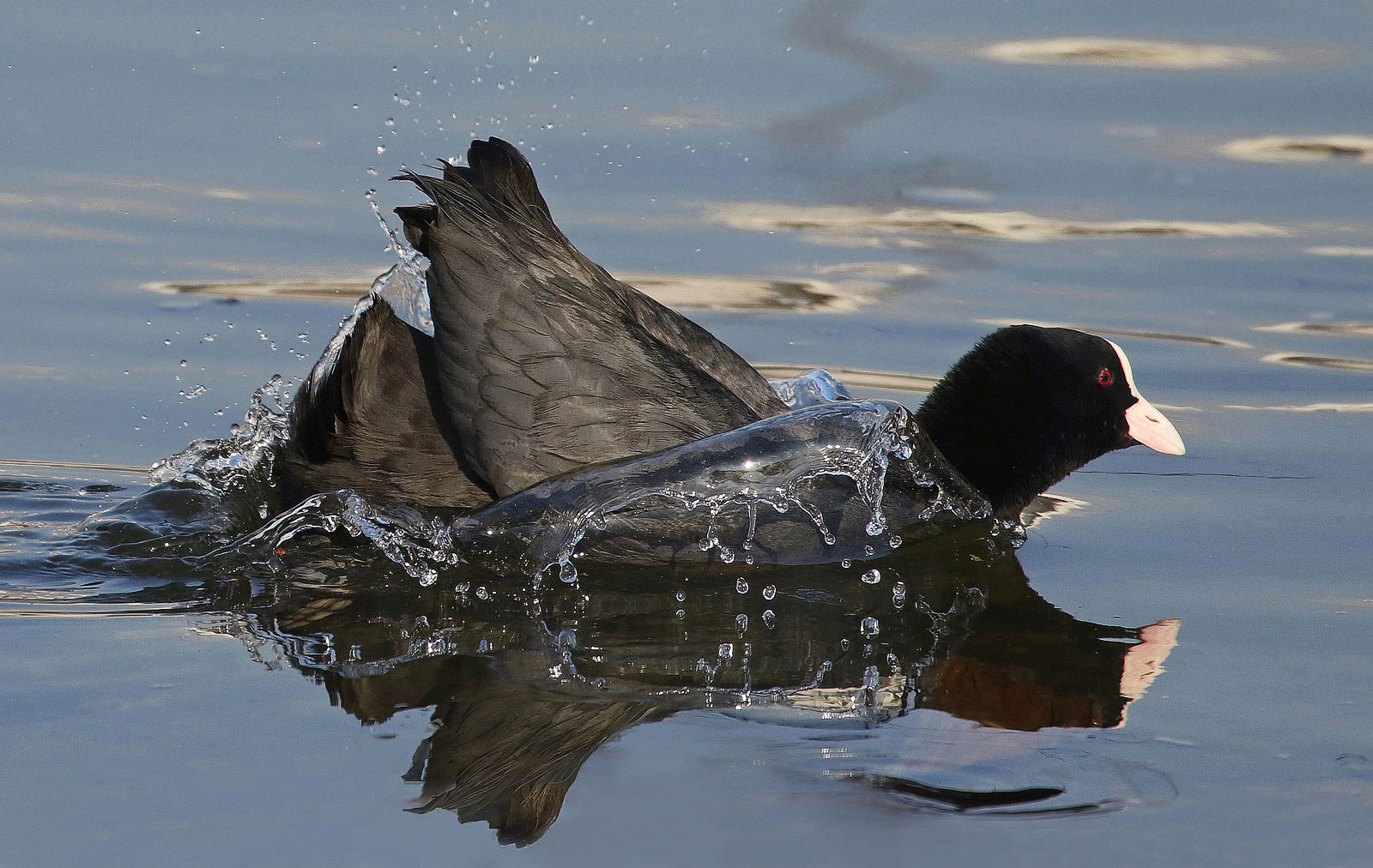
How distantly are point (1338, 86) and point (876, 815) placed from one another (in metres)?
5.48

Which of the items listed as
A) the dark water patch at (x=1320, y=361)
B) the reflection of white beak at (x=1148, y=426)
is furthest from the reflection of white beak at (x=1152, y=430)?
the dark water patch at (x=1320, y=361)

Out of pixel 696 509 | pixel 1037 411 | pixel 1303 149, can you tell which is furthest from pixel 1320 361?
pixel 696 509

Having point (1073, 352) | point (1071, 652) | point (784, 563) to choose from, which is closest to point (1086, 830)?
point (1071, 652)

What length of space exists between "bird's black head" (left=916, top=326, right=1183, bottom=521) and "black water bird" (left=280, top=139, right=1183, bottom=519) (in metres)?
0.65

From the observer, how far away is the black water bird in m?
3.52

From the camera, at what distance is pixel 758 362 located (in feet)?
17.2

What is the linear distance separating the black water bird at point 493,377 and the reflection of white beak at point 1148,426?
1.01 meters

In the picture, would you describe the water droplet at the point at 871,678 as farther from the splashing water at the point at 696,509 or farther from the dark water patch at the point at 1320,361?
the dark water patch at the point at 1320,361

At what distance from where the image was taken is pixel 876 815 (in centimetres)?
234

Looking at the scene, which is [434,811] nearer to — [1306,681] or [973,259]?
[1306,681]

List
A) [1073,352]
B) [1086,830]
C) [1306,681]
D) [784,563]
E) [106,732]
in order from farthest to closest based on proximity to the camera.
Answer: [1073,352]
[784,563]
[1306,681]
[106,732]
[1086,830]

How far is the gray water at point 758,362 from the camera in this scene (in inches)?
97.4

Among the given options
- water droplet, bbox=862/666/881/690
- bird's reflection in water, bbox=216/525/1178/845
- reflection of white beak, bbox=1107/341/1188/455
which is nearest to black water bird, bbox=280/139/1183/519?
bird's reflection in water, bbox=216/525/1178/845

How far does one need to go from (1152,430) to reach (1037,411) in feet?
0.98
